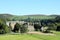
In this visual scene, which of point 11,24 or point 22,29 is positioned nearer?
point 22,29

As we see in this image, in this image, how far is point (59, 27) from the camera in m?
72.3

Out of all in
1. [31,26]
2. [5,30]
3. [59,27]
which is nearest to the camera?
[5,30]

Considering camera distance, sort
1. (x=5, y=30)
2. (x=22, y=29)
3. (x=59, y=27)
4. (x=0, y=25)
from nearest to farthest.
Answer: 1. (x=5, y=30)
2. (x=0, y=25)
3. (x=22, y=29)
4. (x=59, y=27)

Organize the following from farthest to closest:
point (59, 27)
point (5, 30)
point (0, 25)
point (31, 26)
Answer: point (31, 26), point (59, 27), point (0, 25), point (5, 30)

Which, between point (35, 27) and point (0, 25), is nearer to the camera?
point (0, 25)

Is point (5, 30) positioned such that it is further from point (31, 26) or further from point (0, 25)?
point (31, 26)

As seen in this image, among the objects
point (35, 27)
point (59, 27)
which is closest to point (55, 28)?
point (59, 27)

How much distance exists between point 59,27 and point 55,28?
6.04 ft

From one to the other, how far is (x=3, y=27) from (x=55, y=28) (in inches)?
997

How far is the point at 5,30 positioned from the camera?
2093 inches

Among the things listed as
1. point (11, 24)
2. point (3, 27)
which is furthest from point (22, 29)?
point (11, 24)

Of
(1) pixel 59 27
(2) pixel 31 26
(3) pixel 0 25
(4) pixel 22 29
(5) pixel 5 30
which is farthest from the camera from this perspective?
(2) pixel 31 26

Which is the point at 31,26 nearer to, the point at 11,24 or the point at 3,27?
the point at 11,24

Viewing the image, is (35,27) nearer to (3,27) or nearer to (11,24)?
(11,24)
